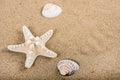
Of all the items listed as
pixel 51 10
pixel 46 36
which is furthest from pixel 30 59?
pixel 51 10

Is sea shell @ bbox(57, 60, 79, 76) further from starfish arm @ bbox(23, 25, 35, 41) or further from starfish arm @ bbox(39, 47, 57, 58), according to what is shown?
→ starfish arm @ bbox(23, 25, 35, 41)

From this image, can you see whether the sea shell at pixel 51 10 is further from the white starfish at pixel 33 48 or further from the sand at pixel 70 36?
the white starfish at pixel 33 48

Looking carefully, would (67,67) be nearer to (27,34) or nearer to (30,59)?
(30,59)

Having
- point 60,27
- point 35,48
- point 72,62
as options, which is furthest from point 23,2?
point 72,62

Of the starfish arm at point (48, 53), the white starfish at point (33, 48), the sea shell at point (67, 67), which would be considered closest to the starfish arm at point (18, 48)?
the white starfish at point (33, 48)

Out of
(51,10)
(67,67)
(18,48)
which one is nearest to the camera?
(67,67)

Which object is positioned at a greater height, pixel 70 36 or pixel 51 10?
pixel 51 10
